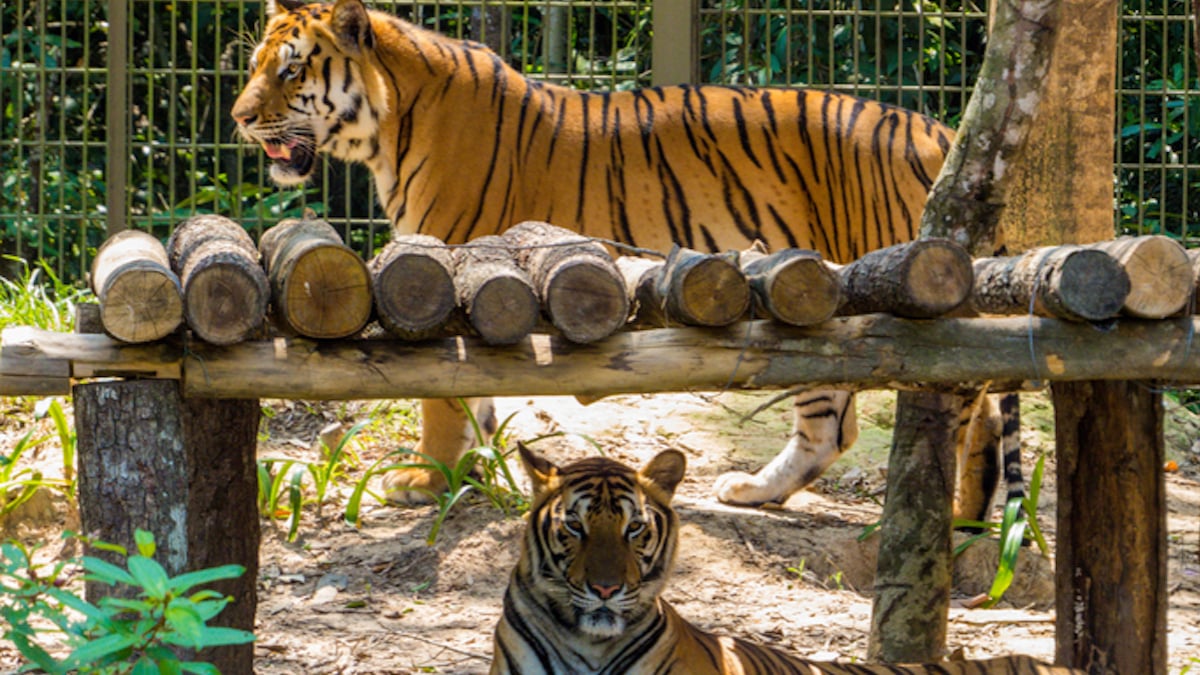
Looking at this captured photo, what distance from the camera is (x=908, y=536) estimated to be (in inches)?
162

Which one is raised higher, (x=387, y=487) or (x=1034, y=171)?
(x=1034, y=171)

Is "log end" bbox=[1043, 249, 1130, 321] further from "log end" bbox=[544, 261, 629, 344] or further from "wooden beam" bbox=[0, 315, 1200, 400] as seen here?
"log end" bbox=[544, 261, 629, 344]

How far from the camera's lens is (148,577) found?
2.32 m

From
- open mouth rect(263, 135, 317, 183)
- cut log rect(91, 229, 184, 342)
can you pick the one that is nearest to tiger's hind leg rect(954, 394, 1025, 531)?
open mouth rect(263, 135, 317, 183)

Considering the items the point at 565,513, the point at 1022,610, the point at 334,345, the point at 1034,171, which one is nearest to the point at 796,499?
the point at 1022,610

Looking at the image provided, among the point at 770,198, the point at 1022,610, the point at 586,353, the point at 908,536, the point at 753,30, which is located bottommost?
the point at 1022,610

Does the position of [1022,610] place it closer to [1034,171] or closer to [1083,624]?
[1083,624]

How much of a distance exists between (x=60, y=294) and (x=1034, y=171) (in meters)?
4.20

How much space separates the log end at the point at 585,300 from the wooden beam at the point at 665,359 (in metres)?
0.08

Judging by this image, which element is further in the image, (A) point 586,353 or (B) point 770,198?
(B) point 770,198

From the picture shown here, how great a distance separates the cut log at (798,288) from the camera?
3164mm

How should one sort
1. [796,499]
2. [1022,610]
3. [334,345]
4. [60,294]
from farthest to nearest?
[60,294] < [796,499] < [1022,610] < [334,345]

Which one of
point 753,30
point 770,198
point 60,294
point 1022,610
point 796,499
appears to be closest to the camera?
point 1022,610

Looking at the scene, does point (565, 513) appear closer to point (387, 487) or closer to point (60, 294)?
point (387, 487)
